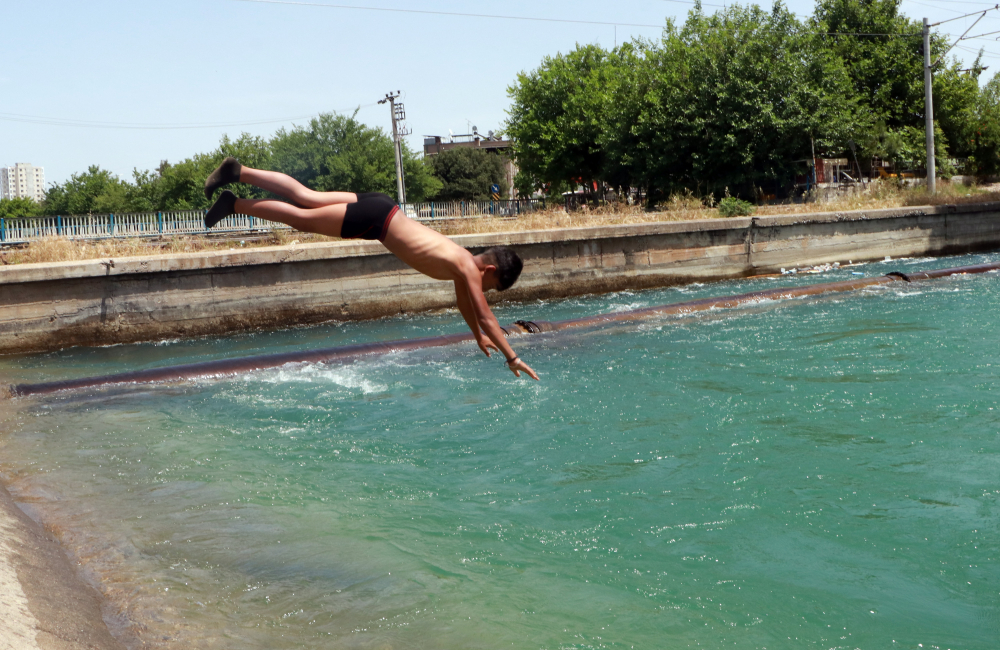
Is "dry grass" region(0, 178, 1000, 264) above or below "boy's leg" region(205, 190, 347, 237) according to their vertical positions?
above

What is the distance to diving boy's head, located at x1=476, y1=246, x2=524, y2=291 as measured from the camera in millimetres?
5336

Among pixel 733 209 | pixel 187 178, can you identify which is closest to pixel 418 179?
pixel 187 178

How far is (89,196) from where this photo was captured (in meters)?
66.1

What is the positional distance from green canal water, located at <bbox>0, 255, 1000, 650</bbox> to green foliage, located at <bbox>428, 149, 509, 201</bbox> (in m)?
66.1

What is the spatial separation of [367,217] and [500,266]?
95 cm

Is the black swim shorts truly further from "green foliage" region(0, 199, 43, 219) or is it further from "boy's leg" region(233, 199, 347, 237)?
"green foliage" region(0, 199, 43, 219)

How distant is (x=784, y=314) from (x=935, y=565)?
9.48 m

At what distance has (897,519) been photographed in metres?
5.39

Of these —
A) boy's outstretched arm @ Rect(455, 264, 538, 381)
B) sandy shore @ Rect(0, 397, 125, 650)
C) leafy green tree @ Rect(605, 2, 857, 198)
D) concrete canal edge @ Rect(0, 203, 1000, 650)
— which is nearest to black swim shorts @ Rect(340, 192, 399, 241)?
boy's outstretched arm @ Rect(455, 264, 538, 381)

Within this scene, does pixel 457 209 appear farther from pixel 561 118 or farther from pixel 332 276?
pixel 332 276

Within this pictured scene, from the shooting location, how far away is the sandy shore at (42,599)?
3271mm

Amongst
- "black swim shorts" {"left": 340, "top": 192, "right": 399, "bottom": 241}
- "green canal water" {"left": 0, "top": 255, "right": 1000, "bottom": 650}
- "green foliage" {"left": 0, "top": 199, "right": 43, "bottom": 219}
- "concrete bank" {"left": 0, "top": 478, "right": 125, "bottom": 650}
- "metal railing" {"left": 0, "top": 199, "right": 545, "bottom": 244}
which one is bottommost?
"green canal water" {"left": 0, "top": 255, "right": 1000, "bottom": 650}

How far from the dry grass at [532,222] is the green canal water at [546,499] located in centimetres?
485

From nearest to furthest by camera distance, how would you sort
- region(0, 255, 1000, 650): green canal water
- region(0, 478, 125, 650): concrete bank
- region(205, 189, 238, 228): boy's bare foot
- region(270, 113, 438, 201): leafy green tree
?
region(0, 478, 125, 650): concrete bank < region(0, 255, 1000, 650): green canal water < region(205, 189, 238, 228): boy's bare foot < region(270, 113, 438, 201): leafy green tree
